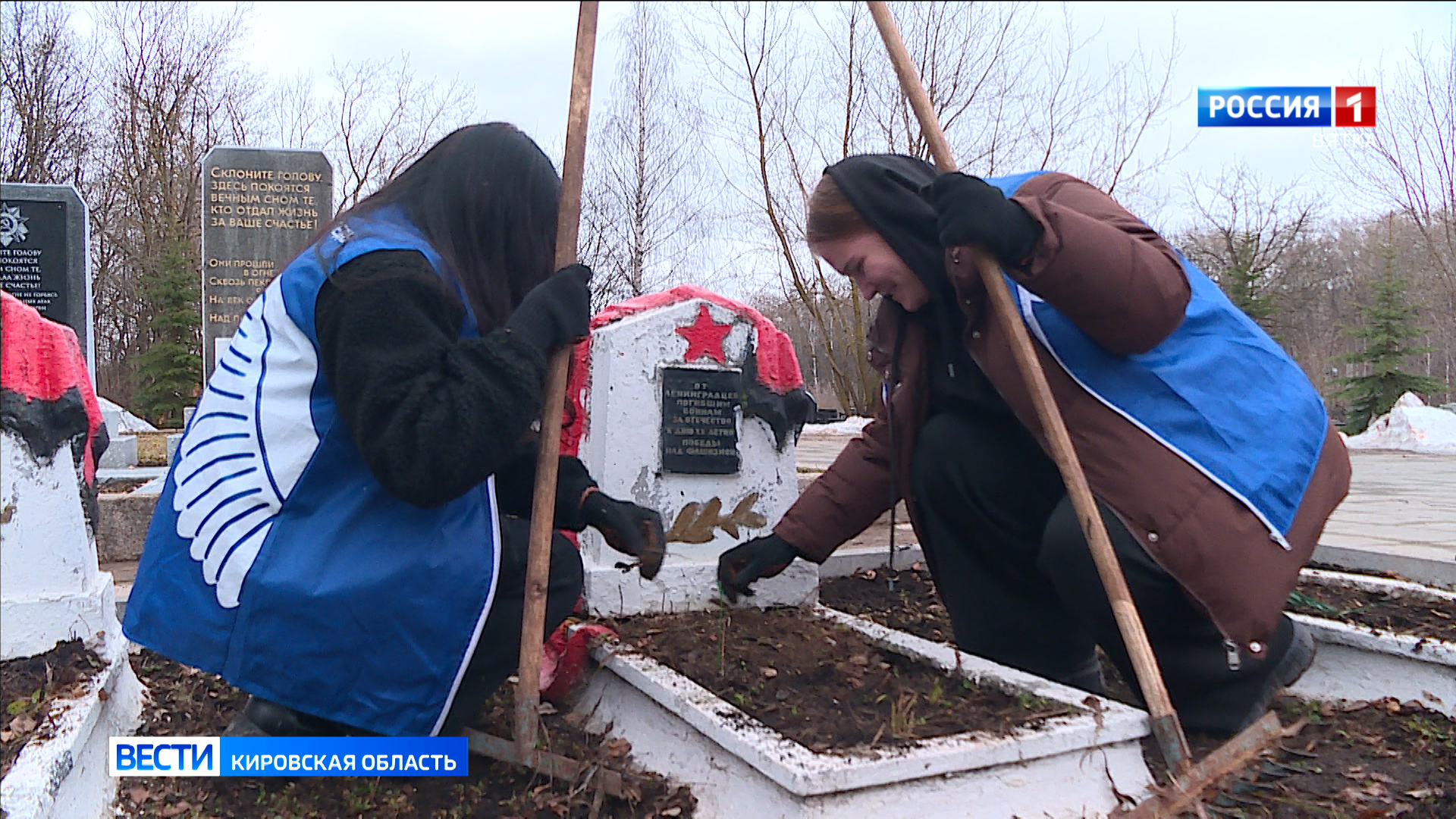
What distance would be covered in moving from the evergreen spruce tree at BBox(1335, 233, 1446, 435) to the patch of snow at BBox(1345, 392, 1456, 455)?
220 cm

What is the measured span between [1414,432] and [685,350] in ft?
49.6

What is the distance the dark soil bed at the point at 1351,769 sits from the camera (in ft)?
5.83

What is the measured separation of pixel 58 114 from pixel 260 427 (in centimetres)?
1268

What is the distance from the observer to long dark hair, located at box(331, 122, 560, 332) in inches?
73.7

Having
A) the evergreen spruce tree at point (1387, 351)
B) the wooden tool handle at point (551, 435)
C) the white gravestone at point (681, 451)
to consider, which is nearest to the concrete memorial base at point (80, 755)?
the wooden tool handle at point (551, 435)

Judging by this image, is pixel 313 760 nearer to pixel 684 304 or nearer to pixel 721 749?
pixel 721 749

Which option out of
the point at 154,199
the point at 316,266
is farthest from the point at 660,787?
the point at 154,199

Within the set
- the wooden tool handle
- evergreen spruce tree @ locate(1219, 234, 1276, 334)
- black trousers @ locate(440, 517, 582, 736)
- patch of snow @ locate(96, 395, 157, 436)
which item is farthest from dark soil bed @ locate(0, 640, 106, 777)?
evergreen spruce tree @ locate(1219, 234, 1276, 334)

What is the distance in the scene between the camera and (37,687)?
6.48ft

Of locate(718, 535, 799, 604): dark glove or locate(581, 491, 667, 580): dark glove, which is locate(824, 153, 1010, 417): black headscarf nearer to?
locate(718, 535, 799, 604): dark glove

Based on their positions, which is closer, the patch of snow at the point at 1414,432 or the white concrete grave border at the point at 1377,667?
the white concrete grave border at the point at 1377,667

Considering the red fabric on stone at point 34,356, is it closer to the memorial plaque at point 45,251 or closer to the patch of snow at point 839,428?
the memorial plaque at point 45,251

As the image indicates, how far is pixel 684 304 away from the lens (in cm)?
303
